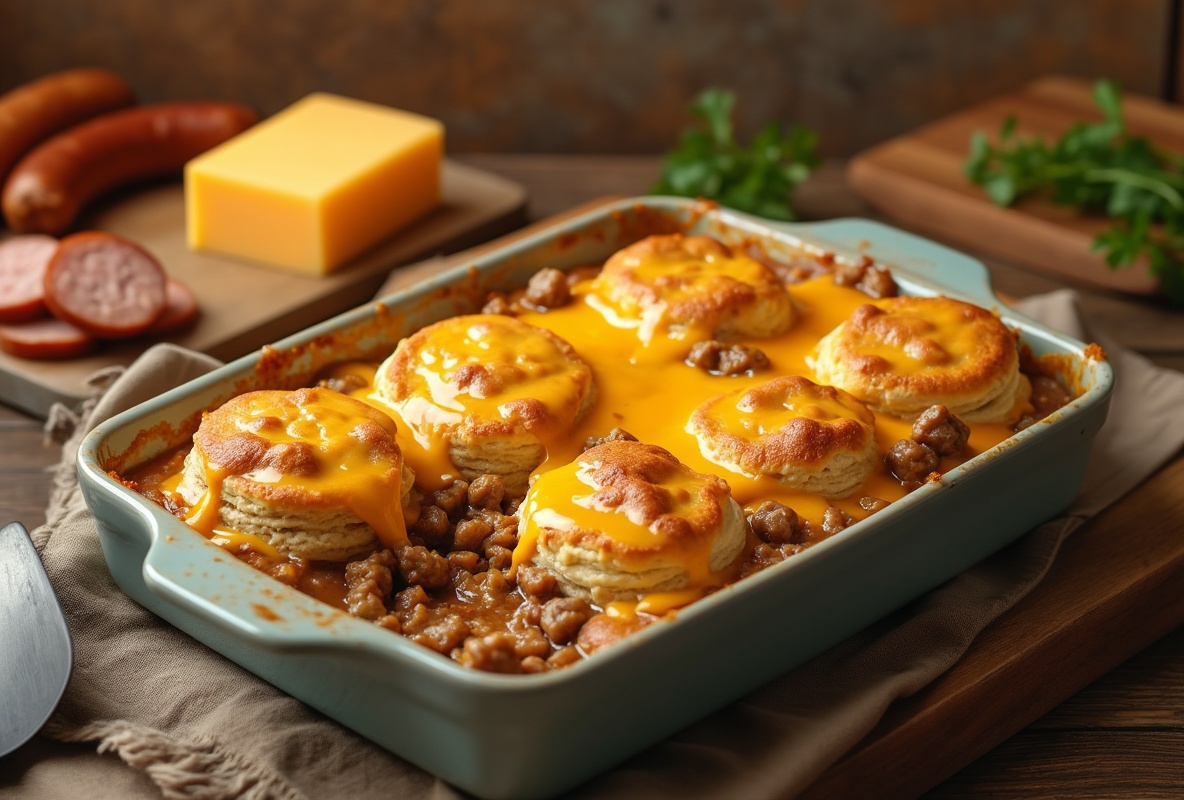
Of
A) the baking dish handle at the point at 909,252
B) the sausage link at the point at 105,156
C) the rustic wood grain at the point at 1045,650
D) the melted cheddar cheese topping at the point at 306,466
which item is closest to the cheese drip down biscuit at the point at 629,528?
the melted cheddar cheese topping at the point at 306,466

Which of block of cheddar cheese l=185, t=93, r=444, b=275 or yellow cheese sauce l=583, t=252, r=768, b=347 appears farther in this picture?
block of cheddar cheese l=185, t=93, r=444, b=275

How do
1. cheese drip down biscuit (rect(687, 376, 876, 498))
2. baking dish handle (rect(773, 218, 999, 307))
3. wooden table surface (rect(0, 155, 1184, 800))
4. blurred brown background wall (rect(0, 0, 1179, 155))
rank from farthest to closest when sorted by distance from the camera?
1. blurred brown background wall (rect(0, 0, 1179, 155))
2. baking dish handle (rect(773, 218, 999, 307))
3. cheese drip down biscuit (rect(687, 376, 876, 498))
4. wooden table surface (rect(0, 155, 1184, 800))

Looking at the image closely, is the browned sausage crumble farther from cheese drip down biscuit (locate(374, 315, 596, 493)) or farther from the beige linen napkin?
the beige linen napkin

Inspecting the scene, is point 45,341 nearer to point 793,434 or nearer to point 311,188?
point 311,188

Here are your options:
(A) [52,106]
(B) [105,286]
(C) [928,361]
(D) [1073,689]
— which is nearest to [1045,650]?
(D) [1073,689]

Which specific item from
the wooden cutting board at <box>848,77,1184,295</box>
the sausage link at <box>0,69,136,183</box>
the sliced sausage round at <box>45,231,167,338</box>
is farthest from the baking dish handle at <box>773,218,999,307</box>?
the sausage link at <box>0,69,136,183</box>

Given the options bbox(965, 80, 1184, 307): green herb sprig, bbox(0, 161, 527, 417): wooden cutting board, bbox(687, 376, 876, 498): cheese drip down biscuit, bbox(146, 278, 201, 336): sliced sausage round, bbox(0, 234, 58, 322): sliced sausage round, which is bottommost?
bbox(0, 161, 527, 417): wooden cutting board

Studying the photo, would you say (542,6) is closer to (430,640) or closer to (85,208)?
(85,208)
